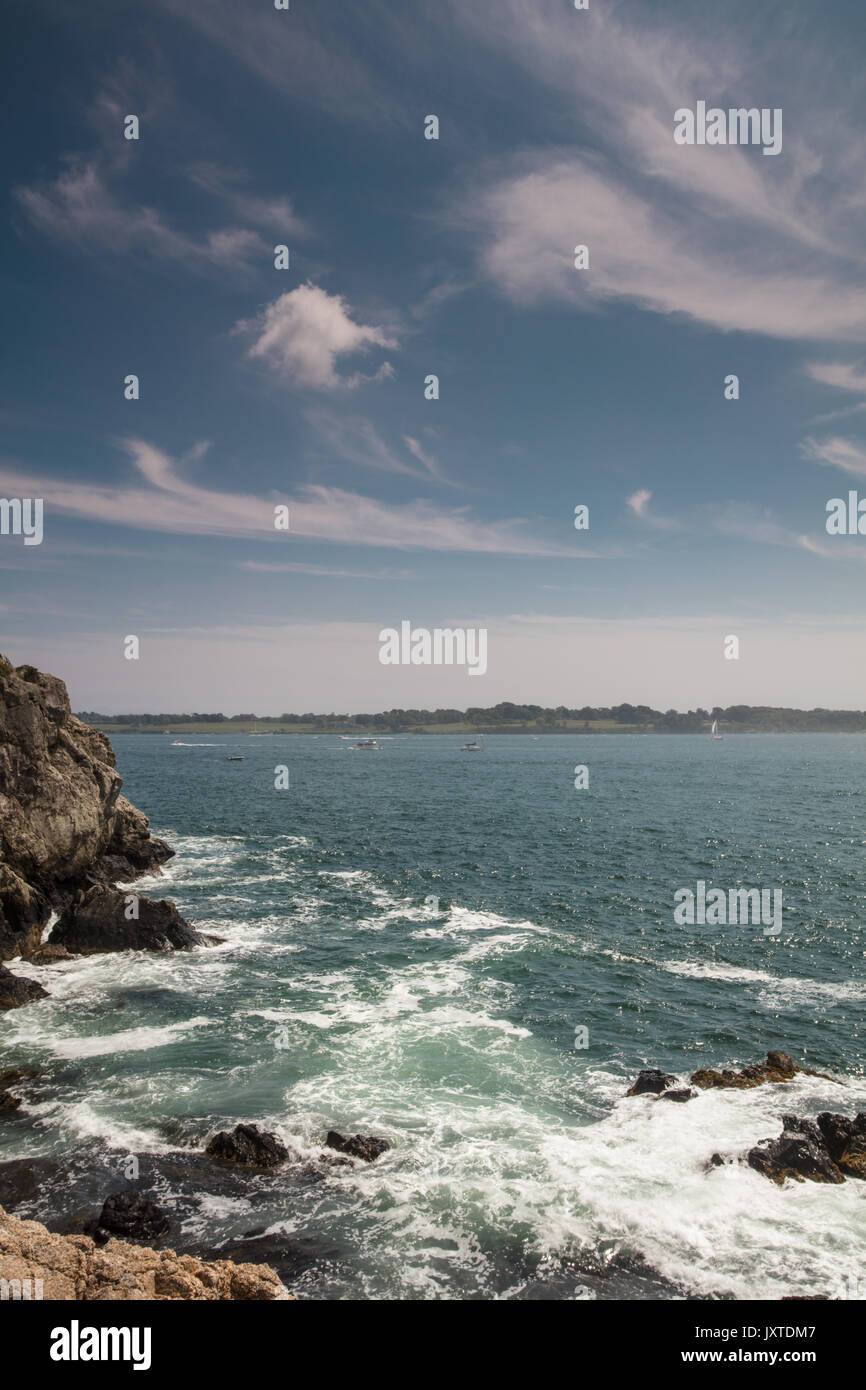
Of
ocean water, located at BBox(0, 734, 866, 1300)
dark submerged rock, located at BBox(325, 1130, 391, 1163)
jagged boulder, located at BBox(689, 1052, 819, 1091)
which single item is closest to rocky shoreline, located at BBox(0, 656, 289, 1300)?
ocean water, located at BBox(0, 734, 866, 1300)

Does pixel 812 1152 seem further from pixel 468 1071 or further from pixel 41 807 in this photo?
pixel 41 807

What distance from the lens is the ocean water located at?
63.8ft

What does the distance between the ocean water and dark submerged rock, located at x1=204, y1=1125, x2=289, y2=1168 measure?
603 millimetres

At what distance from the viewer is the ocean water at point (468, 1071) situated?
1944cm

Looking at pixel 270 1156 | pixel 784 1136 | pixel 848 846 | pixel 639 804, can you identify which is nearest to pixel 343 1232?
pixel 270 1156

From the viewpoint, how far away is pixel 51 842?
4559 cm

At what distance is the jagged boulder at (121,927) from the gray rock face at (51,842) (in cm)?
6

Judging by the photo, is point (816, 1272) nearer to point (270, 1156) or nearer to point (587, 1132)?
point (587, 1132)

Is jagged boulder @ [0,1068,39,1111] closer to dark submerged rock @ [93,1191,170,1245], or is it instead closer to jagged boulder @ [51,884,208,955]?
dark submerged rock @ [93,1191,170,1245]

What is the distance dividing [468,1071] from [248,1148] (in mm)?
9633

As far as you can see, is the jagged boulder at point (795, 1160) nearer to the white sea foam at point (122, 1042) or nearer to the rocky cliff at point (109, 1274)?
the rocky cliff at point (109, 1274)

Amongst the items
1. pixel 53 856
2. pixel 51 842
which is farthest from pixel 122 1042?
pixel 51 842

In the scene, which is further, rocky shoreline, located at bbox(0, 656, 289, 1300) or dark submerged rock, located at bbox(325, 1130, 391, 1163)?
rocky shoreline, located at bbox(0, 656, 289, 1300)

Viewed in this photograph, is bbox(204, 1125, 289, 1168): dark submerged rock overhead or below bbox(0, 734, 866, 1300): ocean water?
overhead
